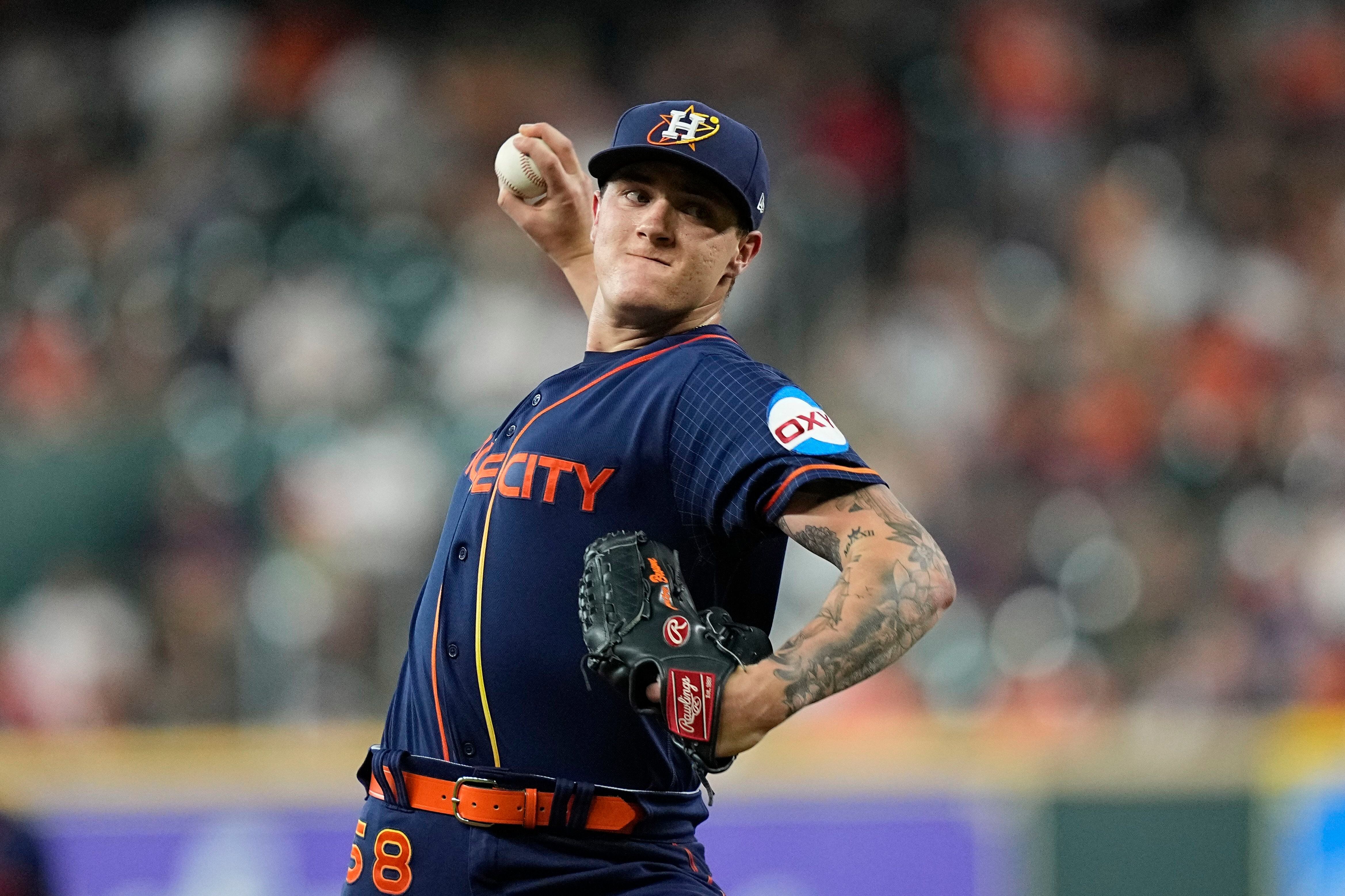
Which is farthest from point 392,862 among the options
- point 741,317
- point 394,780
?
point 741,317

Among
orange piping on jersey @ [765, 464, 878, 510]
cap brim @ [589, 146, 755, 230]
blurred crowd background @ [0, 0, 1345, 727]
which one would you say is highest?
blurred crowd background @ [0, 0, 1345, 727]

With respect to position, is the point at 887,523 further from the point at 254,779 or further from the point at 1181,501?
the point at 1181,501

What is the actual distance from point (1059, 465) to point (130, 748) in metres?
4.95

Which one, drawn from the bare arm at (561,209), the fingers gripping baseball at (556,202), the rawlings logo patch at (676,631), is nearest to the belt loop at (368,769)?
the rawlings logo patch at (676,631)

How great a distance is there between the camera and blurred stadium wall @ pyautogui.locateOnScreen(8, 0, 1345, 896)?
744cm

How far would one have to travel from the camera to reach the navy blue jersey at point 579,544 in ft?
10.1

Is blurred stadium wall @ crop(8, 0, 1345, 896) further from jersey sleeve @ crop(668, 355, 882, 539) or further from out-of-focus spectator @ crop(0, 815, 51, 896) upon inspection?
jersey sleeve @ crop(668, 355, 882, 539)

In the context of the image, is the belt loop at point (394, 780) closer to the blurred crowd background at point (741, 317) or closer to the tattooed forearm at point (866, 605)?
the tattooed forearm at point (866, 605)

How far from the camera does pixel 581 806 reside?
10.4 feet

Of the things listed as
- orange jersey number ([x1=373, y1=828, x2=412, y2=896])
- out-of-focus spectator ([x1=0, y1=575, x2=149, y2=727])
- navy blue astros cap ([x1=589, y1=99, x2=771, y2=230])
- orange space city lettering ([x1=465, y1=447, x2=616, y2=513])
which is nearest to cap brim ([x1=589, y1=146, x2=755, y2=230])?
navy blue astros cap ([x1=589, y1=99, x2=771, y2=230])

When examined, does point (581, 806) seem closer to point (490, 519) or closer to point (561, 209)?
point (490, 519)

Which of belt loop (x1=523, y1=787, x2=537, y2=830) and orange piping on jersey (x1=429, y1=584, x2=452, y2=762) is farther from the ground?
orange piping on jersey (x1=429, y1=584, x2=452, y2=762)

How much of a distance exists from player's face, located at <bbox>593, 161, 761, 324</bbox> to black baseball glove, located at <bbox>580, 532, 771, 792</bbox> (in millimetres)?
650

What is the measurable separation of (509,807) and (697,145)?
1.29 metres
